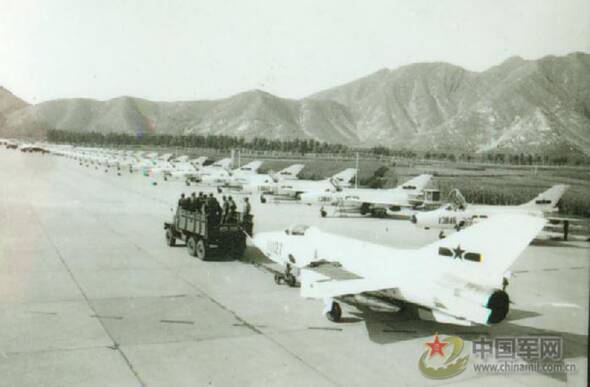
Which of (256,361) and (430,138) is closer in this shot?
(256,361)

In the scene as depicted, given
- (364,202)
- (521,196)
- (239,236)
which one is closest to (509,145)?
(521,196)

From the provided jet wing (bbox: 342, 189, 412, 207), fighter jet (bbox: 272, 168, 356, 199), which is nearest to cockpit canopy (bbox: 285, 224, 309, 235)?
jet wing (bbox: 342, 189, 412, 207)

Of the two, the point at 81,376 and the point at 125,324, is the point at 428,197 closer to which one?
the point at 125,324

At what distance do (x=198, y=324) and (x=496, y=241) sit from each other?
252 inches

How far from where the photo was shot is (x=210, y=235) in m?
17.9

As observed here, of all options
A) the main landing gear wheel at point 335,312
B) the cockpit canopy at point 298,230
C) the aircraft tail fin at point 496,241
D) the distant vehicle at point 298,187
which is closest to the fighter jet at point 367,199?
the distant vehicle at point 298,187

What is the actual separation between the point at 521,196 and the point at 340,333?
3107 centimetres

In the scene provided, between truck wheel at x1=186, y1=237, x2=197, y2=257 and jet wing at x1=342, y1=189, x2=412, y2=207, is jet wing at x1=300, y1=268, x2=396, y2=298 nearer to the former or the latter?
truck wheel at x1=186, y1=237, x2=197, y2=257

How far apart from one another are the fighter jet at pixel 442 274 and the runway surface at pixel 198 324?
2.94ft

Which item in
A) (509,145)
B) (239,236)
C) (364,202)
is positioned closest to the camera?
(239,236)

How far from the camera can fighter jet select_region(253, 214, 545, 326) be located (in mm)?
9867

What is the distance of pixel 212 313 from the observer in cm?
1223

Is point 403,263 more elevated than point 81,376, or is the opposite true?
point 403,263

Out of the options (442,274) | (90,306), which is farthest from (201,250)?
(442,274)
